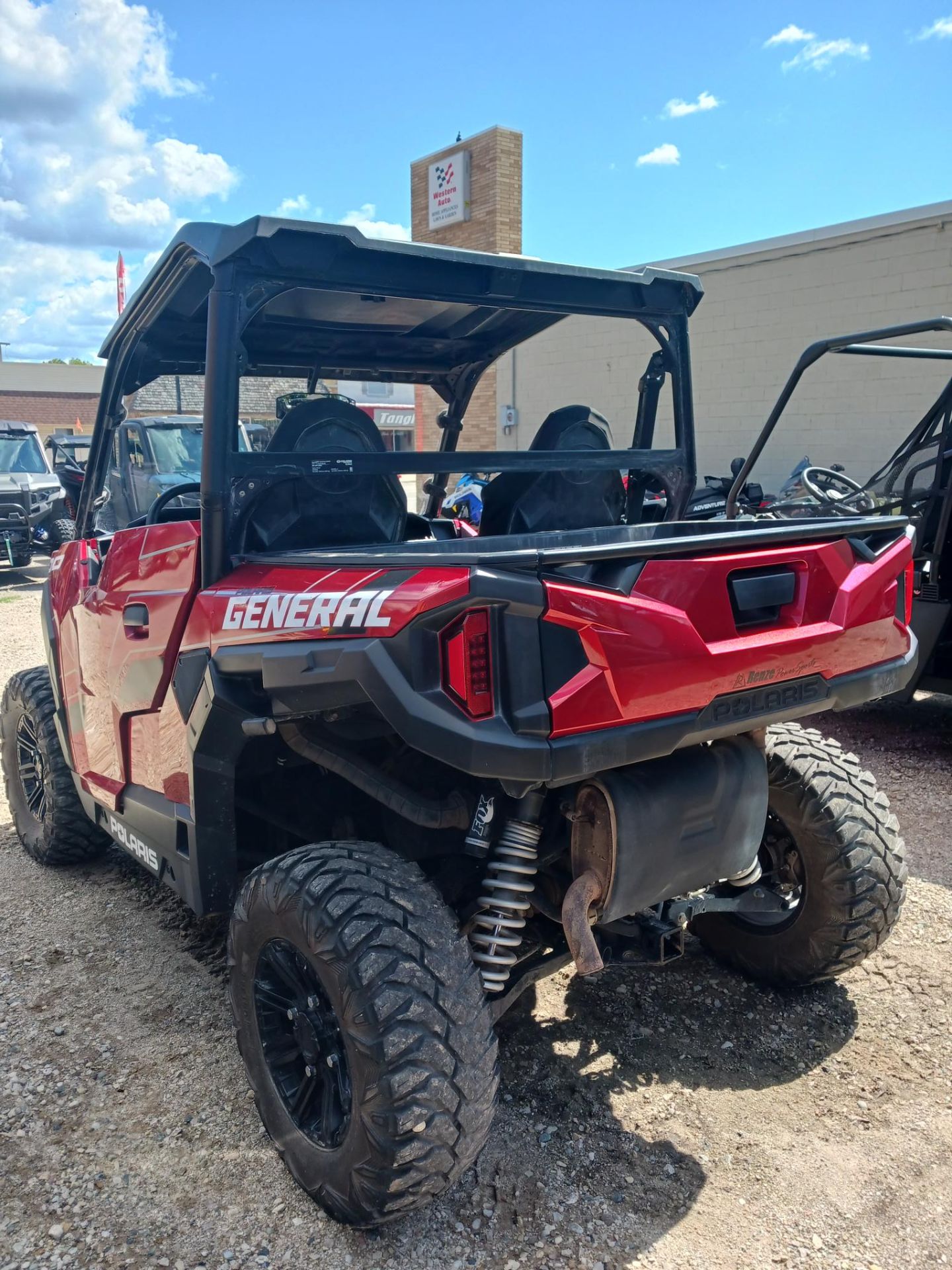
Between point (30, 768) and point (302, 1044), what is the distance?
2589 mm

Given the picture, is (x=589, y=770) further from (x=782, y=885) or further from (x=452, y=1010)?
(x=782, y=885)

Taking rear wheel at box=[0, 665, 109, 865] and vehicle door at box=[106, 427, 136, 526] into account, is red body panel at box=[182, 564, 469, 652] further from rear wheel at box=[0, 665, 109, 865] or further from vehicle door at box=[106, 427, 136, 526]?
rear wheel at box=[0, 665, 109, 865]

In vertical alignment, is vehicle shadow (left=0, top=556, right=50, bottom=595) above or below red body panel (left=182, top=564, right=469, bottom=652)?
below

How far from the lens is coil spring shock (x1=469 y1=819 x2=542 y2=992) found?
234cm

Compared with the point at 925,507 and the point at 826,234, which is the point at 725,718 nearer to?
the point at 925,507

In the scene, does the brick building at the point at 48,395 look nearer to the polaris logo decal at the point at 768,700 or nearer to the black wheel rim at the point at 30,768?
the black wheel rim at the point at 30,768

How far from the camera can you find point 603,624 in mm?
1927

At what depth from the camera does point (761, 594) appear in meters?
2.23

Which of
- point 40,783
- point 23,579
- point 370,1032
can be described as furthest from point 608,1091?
point 23,579

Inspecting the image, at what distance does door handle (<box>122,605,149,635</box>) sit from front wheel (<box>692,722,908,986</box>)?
6.32 feet

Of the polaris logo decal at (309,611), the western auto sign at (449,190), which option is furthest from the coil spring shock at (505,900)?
the western auto sign at (449,190)

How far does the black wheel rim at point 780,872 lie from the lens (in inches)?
120

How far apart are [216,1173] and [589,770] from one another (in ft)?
4.88

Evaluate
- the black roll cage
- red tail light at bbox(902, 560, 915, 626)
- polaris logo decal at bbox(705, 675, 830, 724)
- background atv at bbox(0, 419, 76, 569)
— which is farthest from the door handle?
background atv at bbox(0, 419, 76, 569)
